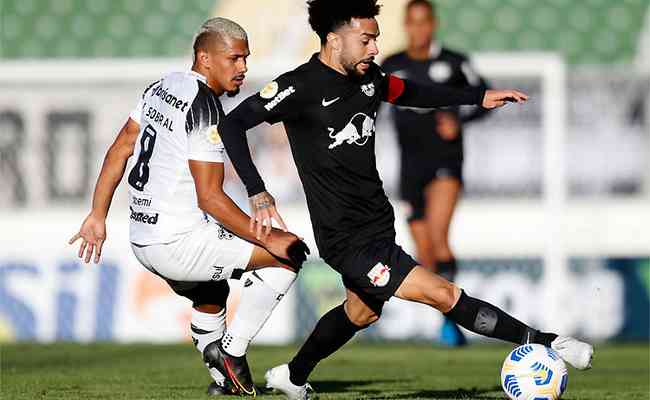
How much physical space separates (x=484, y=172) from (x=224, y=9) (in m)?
3.70

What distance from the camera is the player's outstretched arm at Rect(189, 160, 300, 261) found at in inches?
261

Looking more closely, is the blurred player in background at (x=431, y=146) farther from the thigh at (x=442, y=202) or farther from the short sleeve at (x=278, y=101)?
the short sleeve at (x=278, y=101)

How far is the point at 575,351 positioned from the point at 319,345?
125cm

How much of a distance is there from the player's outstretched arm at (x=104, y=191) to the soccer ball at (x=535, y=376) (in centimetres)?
217

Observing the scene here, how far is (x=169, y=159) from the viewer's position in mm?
6879

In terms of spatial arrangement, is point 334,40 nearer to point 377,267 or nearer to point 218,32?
point 218,32

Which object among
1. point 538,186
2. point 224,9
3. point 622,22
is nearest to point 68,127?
point 224,9

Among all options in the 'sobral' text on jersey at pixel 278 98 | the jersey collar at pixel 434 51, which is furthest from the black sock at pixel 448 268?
the 'sobral' text on jersey at pixel 278 98

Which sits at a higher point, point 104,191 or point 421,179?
point 104,191

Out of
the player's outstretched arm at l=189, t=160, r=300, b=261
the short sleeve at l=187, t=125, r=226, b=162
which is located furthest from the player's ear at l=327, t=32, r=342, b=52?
the player's outstretched arm at l=189, t=160, r=300, b=261

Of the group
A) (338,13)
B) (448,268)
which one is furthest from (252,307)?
(448,268)

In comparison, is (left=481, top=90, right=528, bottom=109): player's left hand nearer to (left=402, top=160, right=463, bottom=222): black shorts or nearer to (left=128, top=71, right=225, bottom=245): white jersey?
(left=128, top=71, right=225, bottom=245): white jersey

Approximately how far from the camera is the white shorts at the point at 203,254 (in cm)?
684

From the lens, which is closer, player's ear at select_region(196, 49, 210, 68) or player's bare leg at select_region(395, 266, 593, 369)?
player's bare leg at select_region(395, 266, 593, 369)
